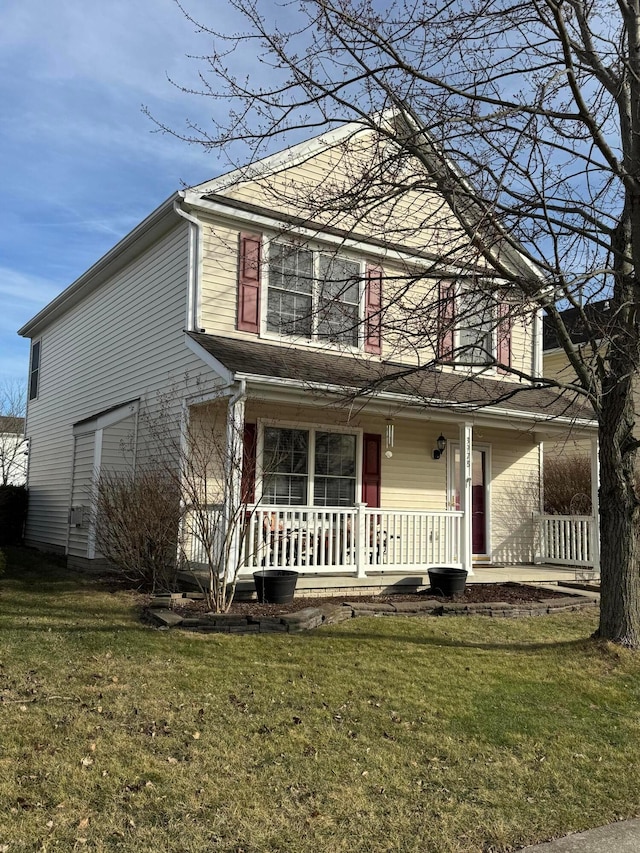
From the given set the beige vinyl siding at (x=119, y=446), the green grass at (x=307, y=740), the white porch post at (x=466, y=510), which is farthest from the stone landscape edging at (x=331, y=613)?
the beige vinyl siding at (x=119, y=446)

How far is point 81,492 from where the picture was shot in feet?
41.7

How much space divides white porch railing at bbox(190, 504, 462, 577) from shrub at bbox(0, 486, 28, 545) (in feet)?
32.3

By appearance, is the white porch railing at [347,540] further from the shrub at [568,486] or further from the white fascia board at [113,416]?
the shrub at [568,486]

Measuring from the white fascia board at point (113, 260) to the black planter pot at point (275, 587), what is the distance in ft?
19.1

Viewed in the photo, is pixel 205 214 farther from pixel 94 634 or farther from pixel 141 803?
pixel 141 803

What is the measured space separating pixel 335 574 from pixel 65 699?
562 cm

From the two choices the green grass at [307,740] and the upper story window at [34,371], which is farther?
the upper story window at [34,371]

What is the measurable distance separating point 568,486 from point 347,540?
8.43 m

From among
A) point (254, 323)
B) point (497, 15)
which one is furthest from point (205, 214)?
point (497, 15)

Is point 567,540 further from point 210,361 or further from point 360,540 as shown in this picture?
point 210,361

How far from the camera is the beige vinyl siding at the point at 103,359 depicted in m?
11.2

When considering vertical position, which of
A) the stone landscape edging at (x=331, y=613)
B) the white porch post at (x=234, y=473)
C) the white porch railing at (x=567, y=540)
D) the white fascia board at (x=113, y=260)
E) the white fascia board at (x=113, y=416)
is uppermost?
the white fascia board at (x=113, y=260)

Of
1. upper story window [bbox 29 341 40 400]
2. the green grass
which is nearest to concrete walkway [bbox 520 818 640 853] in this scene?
the green grass

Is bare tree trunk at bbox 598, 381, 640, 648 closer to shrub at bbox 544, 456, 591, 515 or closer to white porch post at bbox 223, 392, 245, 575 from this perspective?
white porch post at bbox 223, 392, 245, 575
